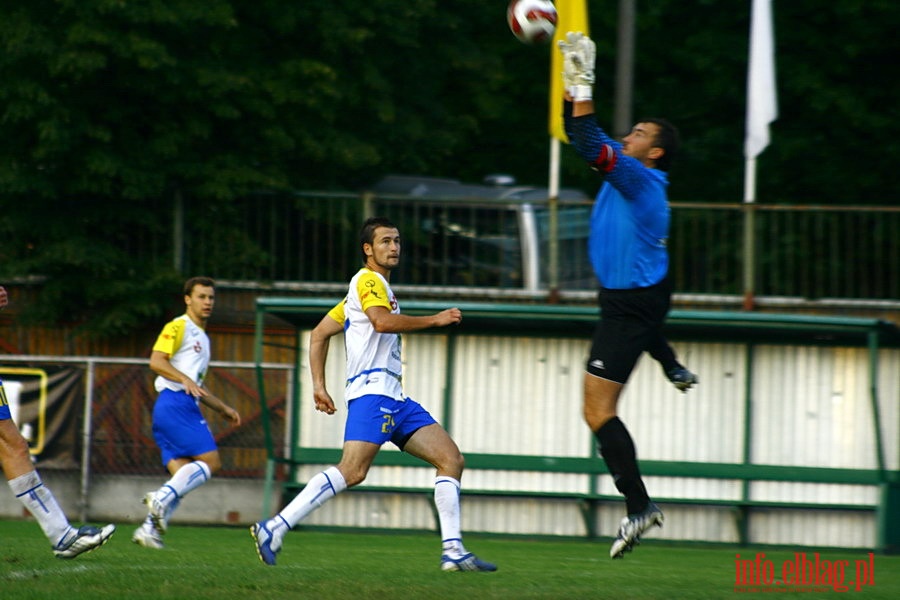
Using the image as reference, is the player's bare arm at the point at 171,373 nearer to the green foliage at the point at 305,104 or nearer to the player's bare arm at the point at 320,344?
the player's bare arm at the point at 320,344

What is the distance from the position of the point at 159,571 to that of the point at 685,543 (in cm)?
755

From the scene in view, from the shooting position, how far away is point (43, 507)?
8195 mm

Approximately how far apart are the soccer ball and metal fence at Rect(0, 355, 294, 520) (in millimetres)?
6315

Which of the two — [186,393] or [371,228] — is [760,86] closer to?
[186,393]

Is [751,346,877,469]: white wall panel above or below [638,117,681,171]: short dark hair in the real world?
below

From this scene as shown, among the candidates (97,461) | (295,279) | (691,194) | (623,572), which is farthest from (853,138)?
(623,572)

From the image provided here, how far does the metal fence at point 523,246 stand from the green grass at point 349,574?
6187 mm

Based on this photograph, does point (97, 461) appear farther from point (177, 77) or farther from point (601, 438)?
point (601, 438)

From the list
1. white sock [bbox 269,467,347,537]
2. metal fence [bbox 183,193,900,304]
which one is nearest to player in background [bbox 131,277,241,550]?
white sock [bbox 269,467,347,537]

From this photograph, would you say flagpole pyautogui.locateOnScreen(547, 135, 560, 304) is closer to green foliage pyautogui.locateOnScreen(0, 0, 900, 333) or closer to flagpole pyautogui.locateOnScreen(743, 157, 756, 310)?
flagpole pyautogui.locateOnScreen(743, 157, 756, 310)

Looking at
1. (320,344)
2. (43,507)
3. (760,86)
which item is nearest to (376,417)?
(320,344)

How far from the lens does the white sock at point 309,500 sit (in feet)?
26.3

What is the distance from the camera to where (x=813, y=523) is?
14.3 meters

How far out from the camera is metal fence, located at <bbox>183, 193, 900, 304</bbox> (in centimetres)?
1770
